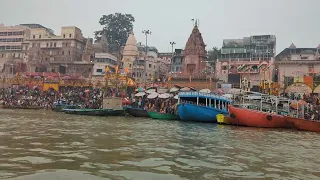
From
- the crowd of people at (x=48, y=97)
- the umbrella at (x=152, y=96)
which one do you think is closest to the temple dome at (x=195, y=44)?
the crowd of people at (x=48, y=97)

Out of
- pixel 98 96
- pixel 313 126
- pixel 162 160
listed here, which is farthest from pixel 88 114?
pixel 162 160

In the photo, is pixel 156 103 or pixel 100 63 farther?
pixel 100 63

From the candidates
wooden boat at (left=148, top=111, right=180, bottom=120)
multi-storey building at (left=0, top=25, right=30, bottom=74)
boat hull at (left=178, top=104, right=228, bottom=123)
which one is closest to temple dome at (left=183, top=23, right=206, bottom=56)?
wooden boat at (left=148, top=111, right=180, bottom=120)

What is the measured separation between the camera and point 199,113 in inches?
1132

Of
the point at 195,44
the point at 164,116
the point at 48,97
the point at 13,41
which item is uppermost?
the point at 13,41

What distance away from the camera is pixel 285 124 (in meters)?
24.2

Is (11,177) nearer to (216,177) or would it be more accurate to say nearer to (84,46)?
(216,177)

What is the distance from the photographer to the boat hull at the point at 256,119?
24328mm

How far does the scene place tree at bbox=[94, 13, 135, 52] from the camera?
78.4 m

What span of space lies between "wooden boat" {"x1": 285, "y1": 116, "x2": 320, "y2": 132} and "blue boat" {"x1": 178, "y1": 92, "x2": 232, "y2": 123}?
6.76 metres

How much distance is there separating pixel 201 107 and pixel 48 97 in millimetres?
30272

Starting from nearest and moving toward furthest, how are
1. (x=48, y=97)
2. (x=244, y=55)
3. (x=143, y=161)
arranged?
(x=143, y=161), (x=48, y=97), (x=244, y=55)

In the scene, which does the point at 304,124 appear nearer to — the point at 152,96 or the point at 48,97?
the point at 152,96

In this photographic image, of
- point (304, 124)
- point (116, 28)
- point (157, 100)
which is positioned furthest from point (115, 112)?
point (116, 28)
